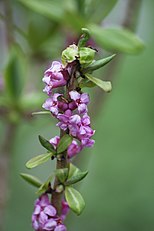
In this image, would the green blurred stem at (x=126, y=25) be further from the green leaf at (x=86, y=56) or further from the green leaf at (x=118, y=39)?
the green leaf at (x=86, y=56)

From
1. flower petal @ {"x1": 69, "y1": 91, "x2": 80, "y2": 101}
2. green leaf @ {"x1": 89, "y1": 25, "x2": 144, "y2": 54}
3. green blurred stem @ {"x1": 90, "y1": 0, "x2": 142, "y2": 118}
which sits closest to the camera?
flower petal @ {"x1": 69, "y1": 91, "x2": 80, "y2": 101}

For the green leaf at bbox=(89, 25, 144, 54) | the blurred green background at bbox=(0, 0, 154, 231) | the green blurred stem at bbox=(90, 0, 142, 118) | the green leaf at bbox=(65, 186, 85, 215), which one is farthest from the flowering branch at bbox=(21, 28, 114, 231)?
the blurred green background at bbox=(0, 0, 154, 231)

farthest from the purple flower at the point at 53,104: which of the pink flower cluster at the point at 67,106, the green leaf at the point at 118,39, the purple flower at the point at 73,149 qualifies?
the green leaf at the point at 118,39

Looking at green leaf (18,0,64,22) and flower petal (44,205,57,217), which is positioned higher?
green leaf (18,0,64,22)

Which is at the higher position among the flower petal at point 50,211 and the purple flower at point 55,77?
the purple flower at point 55,77

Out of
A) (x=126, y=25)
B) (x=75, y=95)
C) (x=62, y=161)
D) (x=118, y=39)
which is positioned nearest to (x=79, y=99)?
(x=75, y=95)

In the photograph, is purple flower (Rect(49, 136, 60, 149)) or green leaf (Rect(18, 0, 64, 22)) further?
green leaf (Rect(18, 0, 64, 22))

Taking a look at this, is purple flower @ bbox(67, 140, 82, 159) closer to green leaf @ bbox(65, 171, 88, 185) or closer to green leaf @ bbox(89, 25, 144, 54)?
green leaf @ bbox(65, 171, 88, 185)
